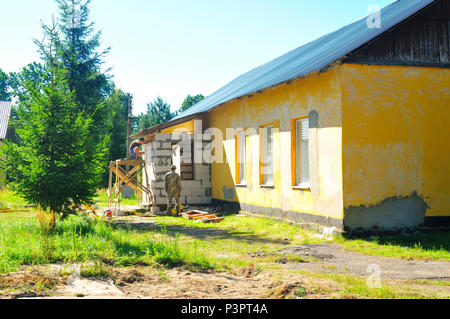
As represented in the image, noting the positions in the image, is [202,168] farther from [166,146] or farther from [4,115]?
[4,115]

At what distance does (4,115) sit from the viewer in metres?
37.5

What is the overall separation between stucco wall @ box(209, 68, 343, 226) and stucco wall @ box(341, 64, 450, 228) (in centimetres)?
35

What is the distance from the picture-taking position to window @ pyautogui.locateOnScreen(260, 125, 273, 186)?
14.4 metres

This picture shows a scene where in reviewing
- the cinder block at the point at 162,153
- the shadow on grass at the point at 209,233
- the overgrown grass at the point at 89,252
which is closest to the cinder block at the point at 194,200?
the cinder block at the point at 162,153

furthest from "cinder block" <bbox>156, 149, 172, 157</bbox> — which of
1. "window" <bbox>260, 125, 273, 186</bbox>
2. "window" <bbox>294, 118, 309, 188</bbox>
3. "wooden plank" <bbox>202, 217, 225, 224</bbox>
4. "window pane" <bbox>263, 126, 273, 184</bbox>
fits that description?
"window" <bbox>294, 118, 309, 188</bbox>

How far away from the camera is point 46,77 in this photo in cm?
1075

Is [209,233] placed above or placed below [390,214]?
below

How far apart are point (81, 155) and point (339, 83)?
6262mm

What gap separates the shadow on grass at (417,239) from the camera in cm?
916

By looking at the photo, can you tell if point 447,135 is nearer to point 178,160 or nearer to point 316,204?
point 316,204

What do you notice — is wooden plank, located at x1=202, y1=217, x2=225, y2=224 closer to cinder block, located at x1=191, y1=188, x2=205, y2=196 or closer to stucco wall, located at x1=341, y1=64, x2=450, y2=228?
cinder block, located at x1=191, y1=188, x2=205, y2=196

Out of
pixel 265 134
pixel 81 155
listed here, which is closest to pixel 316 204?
pixel 265 134

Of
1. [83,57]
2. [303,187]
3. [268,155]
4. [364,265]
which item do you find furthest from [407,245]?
[83,57]

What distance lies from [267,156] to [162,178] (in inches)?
191
